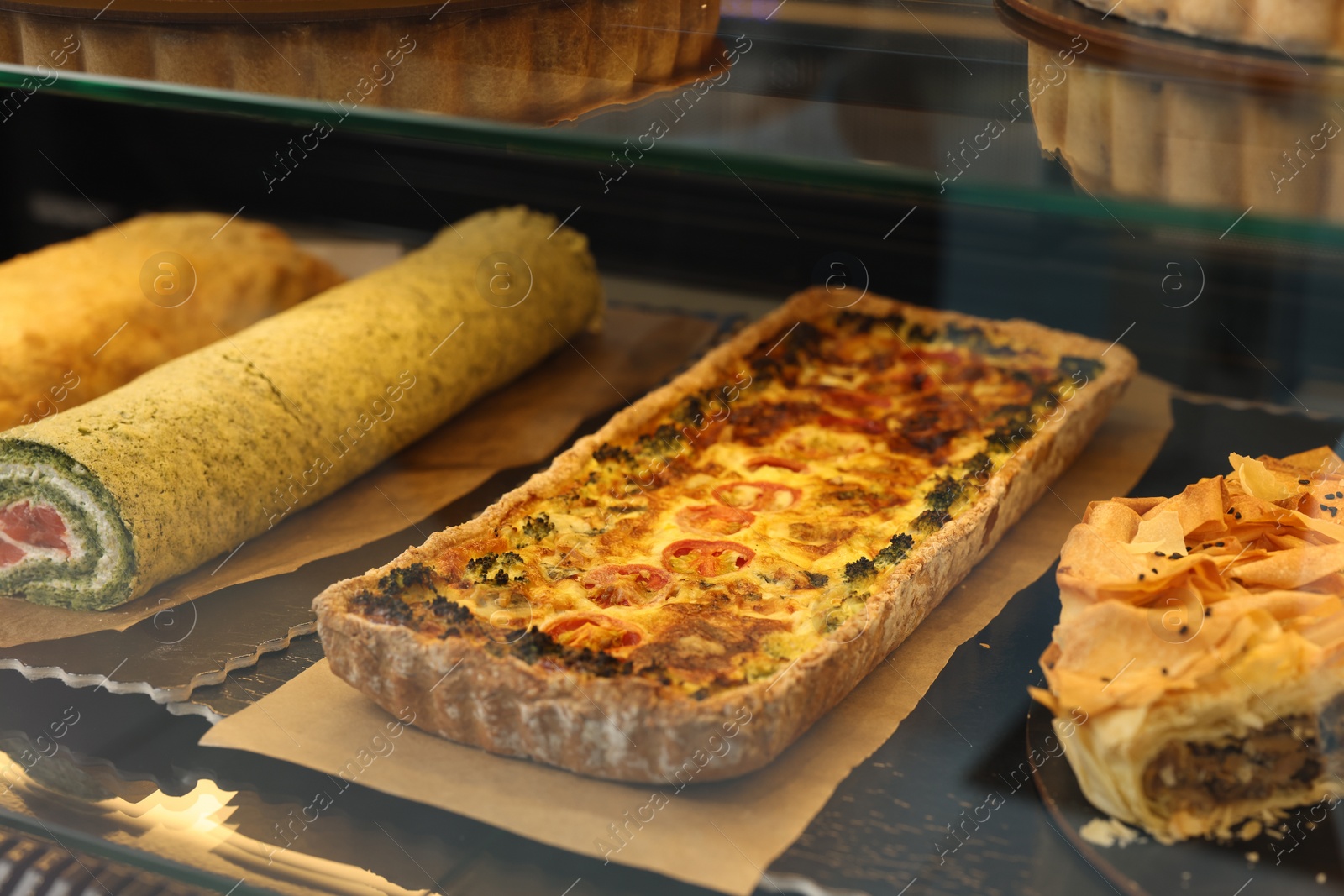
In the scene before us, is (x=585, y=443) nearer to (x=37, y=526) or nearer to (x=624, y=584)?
(x=624, y=584)

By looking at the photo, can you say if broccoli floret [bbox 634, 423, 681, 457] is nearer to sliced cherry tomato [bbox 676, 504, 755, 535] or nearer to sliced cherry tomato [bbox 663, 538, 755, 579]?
sliced cherry tomato [bbox 676, 504, 755, 535]

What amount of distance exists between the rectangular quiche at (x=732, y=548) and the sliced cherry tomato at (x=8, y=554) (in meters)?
0.69

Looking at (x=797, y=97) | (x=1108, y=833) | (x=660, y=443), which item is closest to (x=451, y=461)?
(x=660, y=443)

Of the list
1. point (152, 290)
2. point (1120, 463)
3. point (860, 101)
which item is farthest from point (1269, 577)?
point (152, 290)

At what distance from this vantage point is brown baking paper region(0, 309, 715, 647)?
2236 millimetres

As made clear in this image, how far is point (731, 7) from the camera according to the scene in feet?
6.12

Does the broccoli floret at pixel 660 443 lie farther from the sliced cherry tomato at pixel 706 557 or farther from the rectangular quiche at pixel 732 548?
the sliced cherry tomato at pixel 706 557

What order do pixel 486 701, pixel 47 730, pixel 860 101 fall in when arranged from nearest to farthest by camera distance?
pixel 860 101
pixel 486 701
pixel 47 730

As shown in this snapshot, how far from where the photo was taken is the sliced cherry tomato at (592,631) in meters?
1.87

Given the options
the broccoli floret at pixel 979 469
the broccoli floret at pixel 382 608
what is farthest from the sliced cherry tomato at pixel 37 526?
the broccoli floret at pixel 979 469

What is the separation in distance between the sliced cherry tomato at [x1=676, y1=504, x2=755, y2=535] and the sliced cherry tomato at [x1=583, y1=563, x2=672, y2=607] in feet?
0.57

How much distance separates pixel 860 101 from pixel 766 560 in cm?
85

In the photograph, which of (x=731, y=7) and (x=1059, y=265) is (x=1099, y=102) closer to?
(x=731, y=7)

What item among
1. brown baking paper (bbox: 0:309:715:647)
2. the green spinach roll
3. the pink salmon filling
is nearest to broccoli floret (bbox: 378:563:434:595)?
brown baking paper (bbox: 0:309:715:647)
